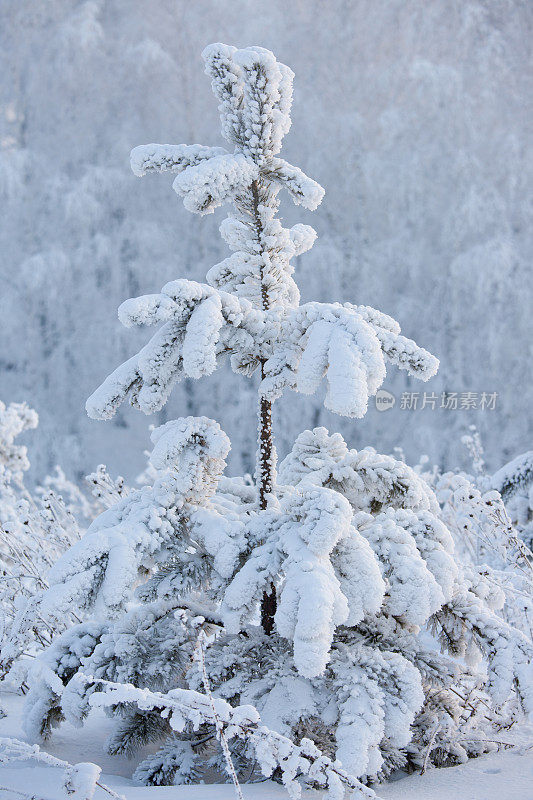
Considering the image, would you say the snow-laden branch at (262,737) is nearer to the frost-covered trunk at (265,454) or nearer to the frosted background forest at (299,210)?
the frost-covered trunk at (265,454)

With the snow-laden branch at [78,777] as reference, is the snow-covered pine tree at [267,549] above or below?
above

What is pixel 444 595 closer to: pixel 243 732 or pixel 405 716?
pixel 405 716

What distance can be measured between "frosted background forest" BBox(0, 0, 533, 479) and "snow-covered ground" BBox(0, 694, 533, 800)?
9141mm

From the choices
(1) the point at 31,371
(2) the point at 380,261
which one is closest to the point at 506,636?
(2) the point at 380,261

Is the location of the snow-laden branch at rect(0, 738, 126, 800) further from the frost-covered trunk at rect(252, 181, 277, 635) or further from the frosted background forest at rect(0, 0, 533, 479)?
the frosted background forest at rect(0, 0, 533, 479)

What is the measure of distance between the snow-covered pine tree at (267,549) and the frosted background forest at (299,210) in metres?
9.00

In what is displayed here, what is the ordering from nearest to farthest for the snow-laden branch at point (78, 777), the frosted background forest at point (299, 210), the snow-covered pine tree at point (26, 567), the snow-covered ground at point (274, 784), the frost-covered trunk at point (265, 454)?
the snow-laden branch at point (78, 777) < the snow-covered ground at point (274, 784) < the frost-covered trunk at point (265, 454) < the snow-covered pine tree at point (26, 567) < the frosted background forest at point (299, 210)

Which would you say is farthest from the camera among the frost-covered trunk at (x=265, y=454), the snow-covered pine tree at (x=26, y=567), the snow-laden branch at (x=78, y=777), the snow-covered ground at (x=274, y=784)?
the snow-covered pine tree at (x=26, y=567)

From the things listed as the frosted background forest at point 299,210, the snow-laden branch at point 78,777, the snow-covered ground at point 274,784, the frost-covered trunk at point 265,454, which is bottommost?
the snow-covered ground at point 274,784

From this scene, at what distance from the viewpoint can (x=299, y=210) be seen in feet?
43.0

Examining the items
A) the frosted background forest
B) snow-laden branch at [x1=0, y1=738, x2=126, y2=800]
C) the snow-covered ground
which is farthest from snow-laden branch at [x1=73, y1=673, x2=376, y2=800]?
the frosted background forest

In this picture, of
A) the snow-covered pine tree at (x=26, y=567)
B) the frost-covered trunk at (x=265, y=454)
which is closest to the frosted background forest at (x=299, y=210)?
the snow-covered pine tree at (x=26, y=567)

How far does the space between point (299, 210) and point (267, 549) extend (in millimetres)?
12314

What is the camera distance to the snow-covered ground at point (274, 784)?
4.52ft
